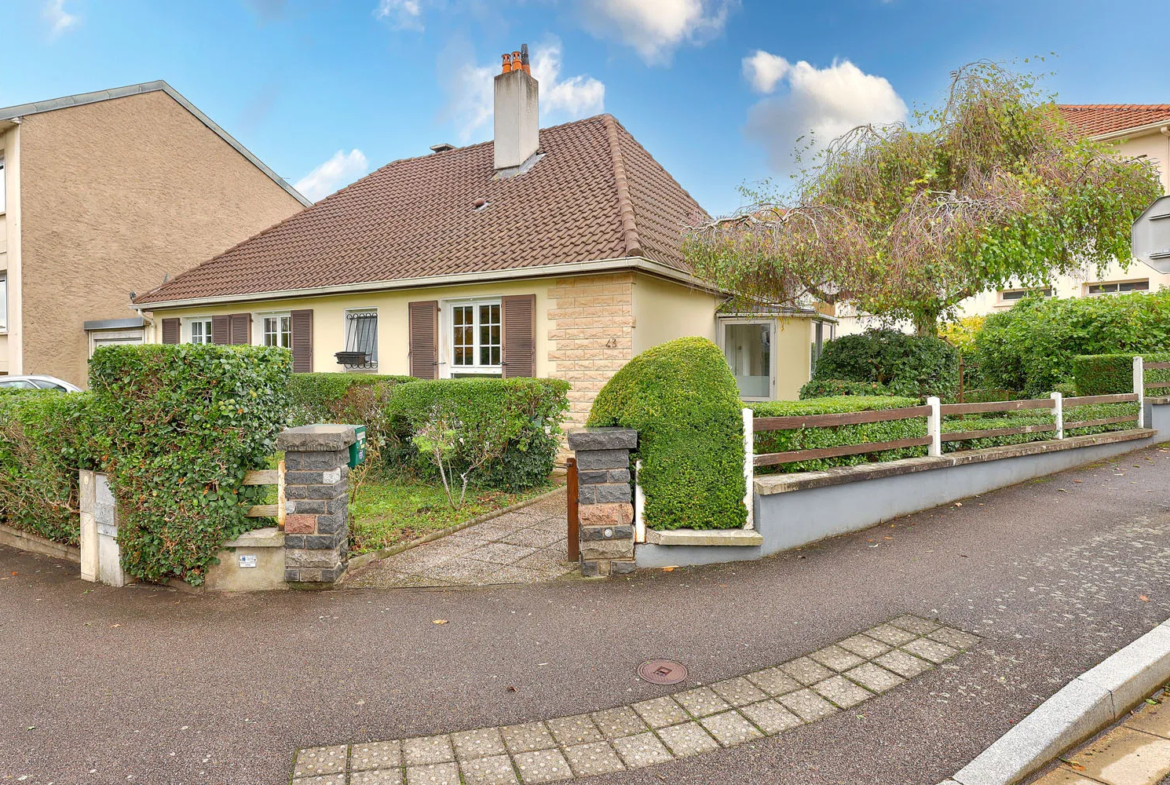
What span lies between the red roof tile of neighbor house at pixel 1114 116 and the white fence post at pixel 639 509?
2022cm

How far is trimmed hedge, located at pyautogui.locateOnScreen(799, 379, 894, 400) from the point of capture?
29.7ft

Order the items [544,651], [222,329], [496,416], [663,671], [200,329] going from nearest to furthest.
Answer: [663,671] < [544,651] < [496,416] < [222,329] < [200,329]

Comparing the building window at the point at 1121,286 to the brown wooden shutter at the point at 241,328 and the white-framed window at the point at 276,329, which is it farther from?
the brown wooden shutter at the point at 241,328

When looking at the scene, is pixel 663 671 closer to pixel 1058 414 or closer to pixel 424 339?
pixel 1058 414

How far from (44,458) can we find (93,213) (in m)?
15.5

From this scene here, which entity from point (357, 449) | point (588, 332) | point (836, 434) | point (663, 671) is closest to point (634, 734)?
point (663, 671)

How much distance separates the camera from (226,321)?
1427 centimetres

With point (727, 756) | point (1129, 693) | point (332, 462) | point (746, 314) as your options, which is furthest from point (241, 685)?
point (746, 314)

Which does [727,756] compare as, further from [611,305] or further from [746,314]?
[746,314]

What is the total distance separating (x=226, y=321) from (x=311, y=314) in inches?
114

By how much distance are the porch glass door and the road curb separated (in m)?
9.57

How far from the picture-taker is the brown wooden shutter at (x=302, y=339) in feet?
42.2

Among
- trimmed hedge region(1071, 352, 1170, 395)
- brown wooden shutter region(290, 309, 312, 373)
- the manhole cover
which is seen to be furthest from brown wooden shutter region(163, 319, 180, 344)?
trimmed hedge region(1071, 352, 1170, 395)

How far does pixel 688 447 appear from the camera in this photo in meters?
5.27
